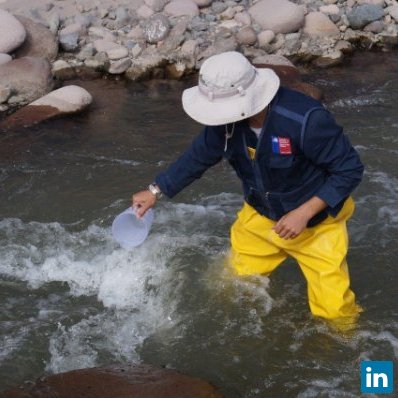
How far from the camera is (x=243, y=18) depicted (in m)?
8.16

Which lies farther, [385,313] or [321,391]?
[385,313]

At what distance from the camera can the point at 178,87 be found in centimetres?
721

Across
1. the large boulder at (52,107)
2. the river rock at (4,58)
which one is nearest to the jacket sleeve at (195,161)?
the large boulder at (52,107)

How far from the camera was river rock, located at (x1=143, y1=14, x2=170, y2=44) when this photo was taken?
306 inches

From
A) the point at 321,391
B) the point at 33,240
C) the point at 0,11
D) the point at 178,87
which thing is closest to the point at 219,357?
the point at 321,391

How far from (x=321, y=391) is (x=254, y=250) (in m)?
0.75

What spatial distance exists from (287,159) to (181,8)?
5.69 metres

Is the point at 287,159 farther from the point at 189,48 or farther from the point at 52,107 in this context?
the point at 189,48

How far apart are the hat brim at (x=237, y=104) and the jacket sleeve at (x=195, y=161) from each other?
291mm

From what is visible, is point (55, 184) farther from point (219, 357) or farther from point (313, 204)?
point (313, 204)

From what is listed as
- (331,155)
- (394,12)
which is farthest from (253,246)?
(394,12)

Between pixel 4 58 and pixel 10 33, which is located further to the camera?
pixel 10 33

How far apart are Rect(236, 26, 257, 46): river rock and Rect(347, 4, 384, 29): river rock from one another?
54.2 inches

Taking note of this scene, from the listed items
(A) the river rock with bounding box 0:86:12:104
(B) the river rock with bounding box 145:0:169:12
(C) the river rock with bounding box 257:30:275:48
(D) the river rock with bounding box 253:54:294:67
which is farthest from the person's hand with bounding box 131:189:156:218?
(B) the river rock with bounding box 145:0:169:12
